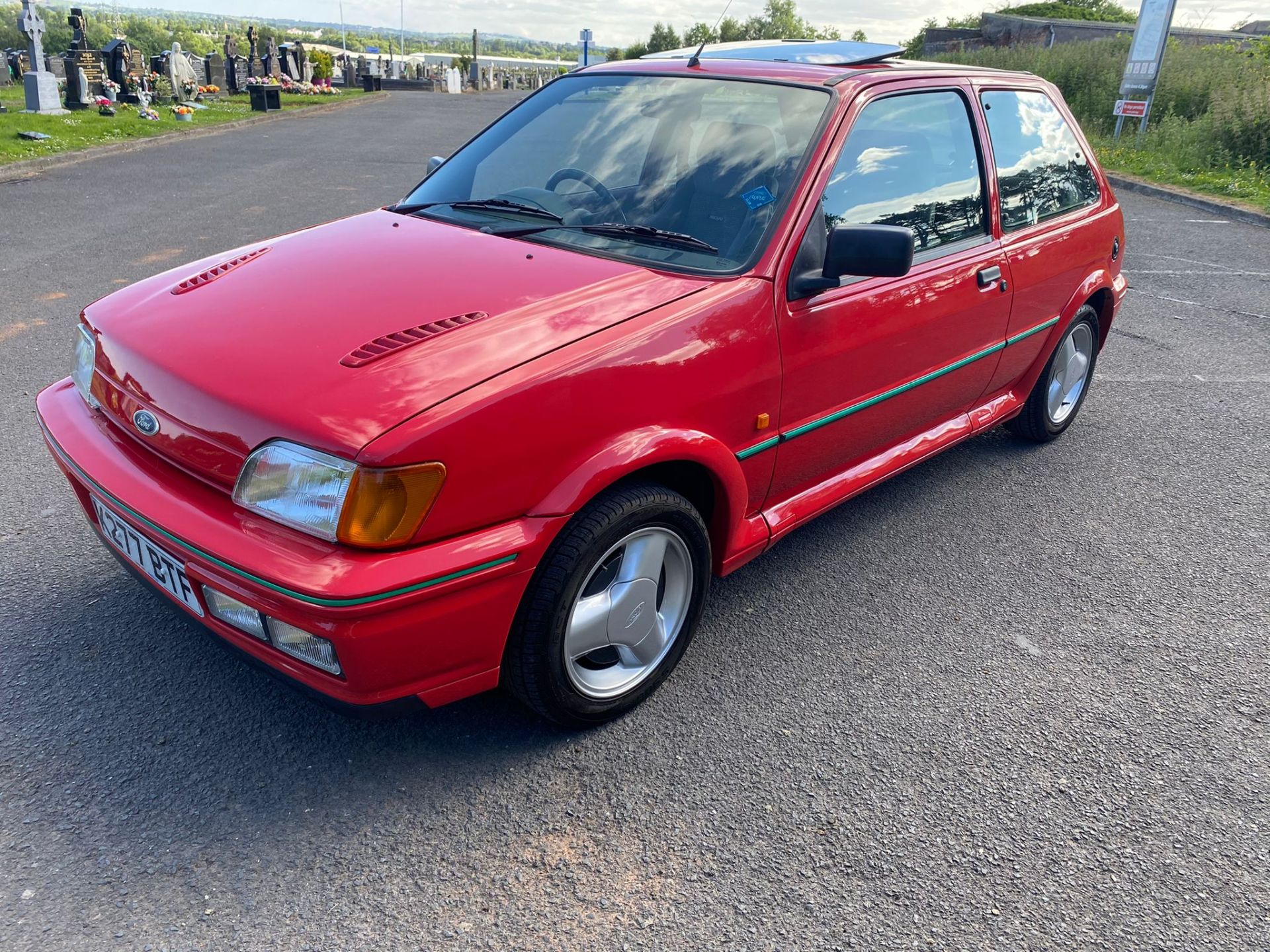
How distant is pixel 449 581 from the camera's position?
6.49 ft

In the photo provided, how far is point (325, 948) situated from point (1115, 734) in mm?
2174

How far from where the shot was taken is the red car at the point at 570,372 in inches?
78.4

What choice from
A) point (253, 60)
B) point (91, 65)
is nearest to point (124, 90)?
point (91, 65)

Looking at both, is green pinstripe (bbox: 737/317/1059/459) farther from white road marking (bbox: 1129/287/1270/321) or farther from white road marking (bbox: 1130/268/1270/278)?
white road marking (bbox: 1130/268/1270/278)

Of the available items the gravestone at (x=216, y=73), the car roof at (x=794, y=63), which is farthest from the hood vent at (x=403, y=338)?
the gravestone at (x=216, y=73)

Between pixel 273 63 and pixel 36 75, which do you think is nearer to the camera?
pixel 36 75

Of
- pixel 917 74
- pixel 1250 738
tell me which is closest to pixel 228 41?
pixel 917 74

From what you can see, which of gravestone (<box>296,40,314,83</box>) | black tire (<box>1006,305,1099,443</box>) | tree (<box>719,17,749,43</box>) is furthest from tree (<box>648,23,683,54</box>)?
black tire (<box>1006,305,1099,443</box>)

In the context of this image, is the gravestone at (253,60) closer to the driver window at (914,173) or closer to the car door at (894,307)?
the driver window at (914,173)

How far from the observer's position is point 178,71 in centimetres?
2089

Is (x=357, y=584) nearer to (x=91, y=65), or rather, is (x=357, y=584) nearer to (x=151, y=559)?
(x=151, y=559)

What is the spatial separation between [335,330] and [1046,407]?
3472 mm

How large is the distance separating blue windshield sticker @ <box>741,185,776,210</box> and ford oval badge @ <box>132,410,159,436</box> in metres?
1.76

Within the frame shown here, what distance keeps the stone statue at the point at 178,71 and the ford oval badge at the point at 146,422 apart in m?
22.1
